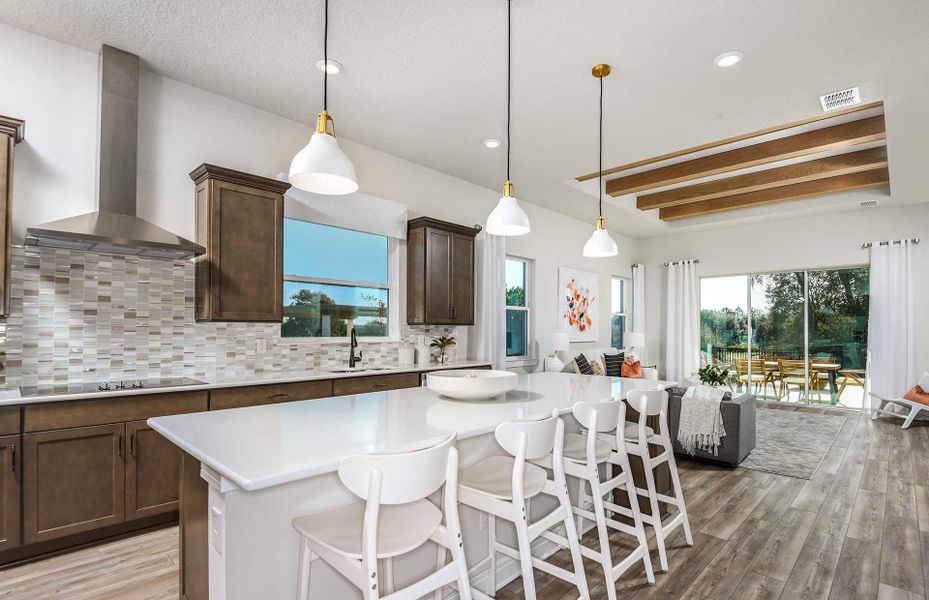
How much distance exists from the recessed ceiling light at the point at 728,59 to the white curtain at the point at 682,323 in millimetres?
5611

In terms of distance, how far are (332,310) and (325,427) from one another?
101 inches

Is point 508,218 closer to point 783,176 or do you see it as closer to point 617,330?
point 783,176

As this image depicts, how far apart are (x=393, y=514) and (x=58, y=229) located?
2.29m

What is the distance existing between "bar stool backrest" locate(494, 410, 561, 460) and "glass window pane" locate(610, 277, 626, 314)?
267 inches

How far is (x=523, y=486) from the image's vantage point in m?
1.79

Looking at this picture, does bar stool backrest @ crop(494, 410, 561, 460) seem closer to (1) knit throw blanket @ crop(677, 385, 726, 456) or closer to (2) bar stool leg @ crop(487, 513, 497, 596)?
(2) bar stool leg @ crop(487, 513, 497, 596)

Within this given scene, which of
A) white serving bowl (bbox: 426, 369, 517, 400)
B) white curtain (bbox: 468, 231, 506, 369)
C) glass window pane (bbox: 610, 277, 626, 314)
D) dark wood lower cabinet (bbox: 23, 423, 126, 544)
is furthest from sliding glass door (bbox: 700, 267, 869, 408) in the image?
dark wood lower cabinet (bbox: 23, 423, 126, 544)

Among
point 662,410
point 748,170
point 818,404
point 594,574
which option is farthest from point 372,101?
point 818,404

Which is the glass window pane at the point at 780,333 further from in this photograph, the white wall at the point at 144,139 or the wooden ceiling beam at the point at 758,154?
the white wall at the point at 144,139

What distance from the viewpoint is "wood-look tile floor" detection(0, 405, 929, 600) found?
2213 millimetres

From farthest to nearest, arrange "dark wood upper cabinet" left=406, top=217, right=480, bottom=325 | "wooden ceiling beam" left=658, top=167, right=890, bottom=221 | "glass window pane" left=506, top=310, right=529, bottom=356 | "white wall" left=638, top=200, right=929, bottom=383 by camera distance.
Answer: "white wall" left=638, top=200, right=929, bottom=383
"glass window pane" left=506, top=310, right=529, bottom=356
"wooden ceiling beam" left=658, top=167, right=890, bottom=221
"dark wood upper cabinet" left=406, top=217, right=480, bottom=325

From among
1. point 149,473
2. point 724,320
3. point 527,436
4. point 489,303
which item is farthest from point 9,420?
point 724,320

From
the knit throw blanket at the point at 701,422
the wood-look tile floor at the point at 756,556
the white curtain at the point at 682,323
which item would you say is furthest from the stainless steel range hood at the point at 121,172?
the white curtain at the point at 682,323

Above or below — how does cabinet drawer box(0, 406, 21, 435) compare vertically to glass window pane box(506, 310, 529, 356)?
below
